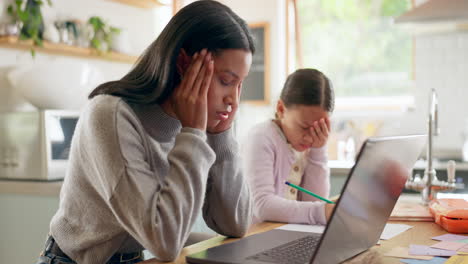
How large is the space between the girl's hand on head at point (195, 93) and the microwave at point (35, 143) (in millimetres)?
1348

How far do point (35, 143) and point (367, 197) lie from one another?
179 centimetres

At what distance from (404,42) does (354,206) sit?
150 inches

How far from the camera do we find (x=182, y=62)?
1.28 metres

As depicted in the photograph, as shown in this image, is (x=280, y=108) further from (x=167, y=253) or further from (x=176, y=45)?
(x=167, y=253)

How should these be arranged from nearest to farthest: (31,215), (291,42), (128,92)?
(128,92) → (31,215) → (291,42)

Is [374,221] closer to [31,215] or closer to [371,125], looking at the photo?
[31,215]

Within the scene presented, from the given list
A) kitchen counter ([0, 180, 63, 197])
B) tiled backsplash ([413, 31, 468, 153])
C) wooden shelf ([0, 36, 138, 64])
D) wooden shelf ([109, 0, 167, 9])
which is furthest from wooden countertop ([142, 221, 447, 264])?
tiled backsplash ([413, 31, 468, 153])

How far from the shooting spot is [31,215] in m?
2.43

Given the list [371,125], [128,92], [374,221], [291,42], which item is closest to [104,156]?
[128,92]

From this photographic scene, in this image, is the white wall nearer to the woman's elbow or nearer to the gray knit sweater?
the gray knit sweater

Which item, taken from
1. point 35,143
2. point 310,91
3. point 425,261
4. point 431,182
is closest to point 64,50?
point 35,143

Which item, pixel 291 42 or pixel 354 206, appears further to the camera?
pixel 291 42

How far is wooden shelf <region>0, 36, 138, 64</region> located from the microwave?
33 cm

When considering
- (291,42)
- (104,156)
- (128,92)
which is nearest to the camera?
(104,156)
